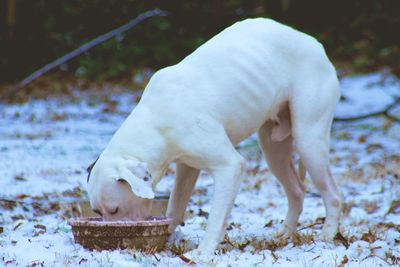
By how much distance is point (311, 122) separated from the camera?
15.9 feet

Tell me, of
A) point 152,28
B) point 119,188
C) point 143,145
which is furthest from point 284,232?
point 152,28

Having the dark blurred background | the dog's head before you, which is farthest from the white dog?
the dark blurred background

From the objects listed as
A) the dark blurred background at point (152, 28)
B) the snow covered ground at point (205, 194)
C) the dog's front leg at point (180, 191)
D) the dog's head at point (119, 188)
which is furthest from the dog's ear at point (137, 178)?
the dark blurred background at point (152, 28)

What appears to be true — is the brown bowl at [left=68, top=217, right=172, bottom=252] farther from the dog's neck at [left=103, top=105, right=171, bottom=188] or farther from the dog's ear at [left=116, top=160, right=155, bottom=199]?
the dog's neck at [left=103, top=105, right=171, bottom=188]

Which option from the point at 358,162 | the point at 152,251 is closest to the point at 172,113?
the point at 152,251

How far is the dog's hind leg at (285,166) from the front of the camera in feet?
17.2

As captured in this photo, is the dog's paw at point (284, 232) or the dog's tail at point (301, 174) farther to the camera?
the dog's tail at point (301, 174)

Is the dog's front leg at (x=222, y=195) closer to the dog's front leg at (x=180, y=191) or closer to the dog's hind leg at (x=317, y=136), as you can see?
the dog's front leg at (x=180, y=191)

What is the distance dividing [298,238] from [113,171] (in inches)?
51.6

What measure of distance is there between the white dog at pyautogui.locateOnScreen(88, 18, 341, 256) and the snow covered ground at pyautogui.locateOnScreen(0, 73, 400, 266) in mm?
288

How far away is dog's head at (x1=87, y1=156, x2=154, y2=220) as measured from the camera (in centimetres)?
396

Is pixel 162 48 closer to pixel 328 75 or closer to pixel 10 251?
pixel 328 75

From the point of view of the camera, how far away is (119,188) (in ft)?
13.3

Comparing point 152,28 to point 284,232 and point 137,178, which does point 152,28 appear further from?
point 137,178
